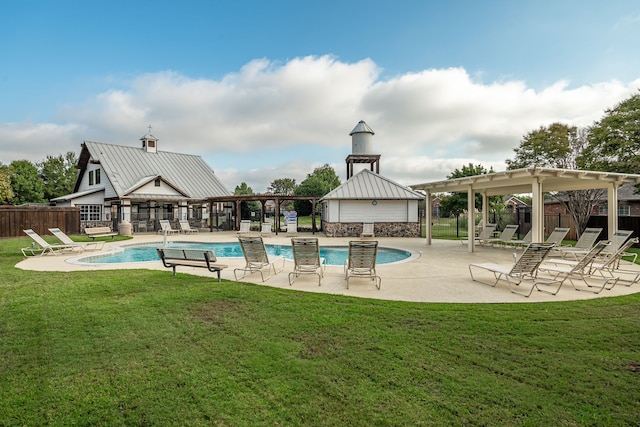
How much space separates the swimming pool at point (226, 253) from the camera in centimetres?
1260

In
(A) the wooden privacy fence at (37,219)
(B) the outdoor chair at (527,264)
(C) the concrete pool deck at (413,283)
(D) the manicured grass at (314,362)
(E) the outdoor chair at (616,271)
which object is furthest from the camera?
(A) the wooden privacy fence at (37,219)

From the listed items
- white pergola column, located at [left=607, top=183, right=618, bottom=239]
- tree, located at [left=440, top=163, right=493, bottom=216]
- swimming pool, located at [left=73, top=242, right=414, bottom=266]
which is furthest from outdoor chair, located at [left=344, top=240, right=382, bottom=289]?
tree, located at [left=440, top=163, right=493, bottom=216]

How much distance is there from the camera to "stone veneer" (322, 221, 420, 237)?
2186cm

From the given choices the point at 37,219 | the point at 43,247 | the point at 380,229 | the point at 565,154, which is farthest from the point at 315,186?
the point at 43,247

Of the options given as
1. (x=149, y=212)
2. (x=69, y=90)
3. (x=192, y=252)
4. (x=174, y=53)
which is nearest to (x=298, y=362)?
(x=192, y=252)

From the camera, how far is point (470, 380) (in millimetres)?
3254

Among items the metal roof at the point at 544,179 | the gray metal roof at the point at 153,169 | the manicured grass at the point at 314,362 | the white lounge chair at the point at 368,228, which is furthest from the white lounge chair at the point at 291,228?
the manicured grass at the point at 314,362

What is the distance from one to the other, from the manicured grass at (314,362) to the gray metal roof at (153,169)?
2213cm

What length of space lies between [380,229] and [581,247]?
37.9ft

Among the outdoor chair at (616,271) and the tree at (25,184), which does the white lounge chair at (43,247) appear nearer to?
the outdoor chair at (616,271)

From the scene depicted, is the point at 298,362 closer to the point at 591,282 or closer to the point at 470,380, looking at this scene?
the point at 470,380

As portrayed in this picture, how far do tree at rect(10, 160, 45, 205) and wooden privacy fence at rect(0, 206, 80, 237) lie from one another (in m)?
27.5

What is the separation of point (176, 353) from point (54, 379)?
3.58 feet

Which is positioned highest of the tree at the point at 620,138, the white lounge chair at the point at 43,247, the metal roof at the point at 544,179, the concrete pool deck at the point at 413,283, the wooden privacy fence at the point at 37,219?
the tree at the point at 620,138
